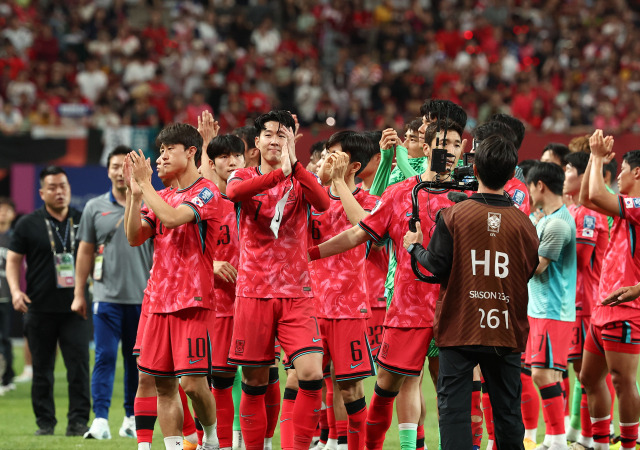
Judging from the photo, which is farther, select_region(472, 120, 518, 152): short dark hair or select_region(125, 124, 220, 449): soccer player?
select_region(472, 120, 518, 152): short dark hair

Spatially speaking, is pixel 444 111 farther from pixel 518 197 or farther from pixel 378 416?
pixel 378 416

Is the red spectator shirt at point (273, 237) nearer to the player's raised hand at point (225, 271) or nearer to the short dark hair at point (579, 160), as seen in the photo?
the player's raised hand at point (225, 271)

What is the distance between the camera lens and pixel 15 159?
1694 cm

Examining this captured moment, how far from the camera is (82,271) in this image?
31.7 ft

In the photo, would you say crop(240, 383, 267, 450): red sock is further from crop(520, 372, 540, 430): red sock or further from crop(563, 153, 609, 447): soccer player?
crop(563, 153, 609, 447): soccer player

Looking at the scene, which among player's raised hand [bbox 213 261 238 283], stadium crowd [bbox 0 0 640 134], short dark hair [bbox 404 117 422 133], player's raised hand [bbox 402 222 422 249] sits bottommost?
player's raised hand [bbox 213 261 238 283]

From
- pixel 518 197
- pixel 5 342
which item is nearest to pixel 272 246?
pixel 518 197

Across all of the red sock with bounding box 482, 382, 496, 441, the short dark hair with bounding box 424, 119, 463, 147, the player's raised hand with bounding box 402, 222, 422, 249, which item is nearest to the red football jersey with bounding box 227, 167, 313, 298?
the short dark hair with bounding box 424, 119, 463, 147

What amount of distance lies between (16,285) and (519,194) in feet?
19.2

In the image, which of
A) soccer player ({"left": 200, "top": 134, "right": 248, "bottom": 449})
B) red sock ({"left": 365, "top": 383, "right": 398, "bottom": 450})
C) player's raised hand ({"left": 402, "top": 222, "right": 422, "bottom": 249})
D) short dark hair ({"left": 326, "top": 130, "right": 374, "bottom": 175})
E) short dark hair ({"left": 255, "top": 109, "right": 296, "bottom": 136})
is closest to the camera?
player's raised hand ({"left": 402, "top": 222, "right": 422, "bottom": 249})

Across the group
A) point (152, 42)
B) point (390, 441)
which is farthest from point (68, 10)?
point (390, 441)

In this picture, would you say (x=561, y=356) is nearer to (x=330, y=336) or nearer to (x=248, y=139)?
(x=330, y=336)

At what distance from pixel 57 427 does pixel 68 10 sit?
47.8ft

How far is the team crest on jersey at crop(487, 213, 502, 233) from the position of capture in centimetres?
567
